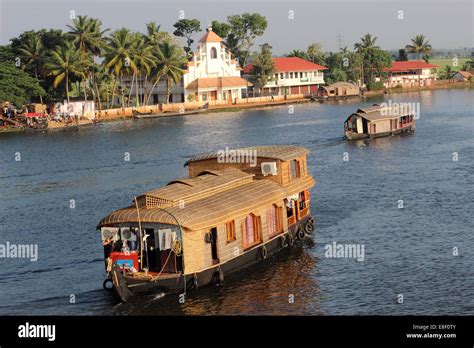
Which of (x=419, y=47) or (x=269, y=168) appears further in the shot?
(x=419, y=47)

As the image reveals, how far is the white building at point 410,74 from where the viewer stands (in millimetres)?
141625

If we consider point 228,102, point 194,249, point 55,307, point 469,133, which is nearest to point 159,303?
point 194,249

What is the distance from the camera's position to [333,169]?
52250mm

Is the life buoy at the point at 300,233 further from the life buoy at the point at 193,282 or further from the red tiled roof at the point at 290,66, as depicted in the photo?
the red tiled roof at the point at 290,66

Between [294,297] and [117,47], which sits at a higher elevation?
[117,47]

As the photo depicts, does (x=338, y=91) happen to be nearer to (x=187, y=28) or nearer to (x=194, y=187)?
(x=187, y=28)

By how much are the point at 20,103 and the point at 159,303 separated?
68.6 metres

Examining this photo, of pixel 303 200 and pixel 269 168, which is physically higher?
pixel 269 168

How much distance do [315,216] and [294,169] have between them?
180 inches

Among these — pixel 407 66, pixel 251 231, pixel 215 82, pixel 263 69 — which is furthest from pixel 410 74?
pixel 251 231

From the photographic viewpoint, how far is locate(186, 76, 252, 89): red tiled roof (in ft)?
352
